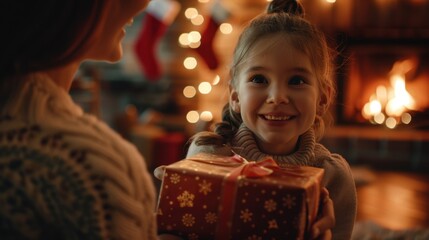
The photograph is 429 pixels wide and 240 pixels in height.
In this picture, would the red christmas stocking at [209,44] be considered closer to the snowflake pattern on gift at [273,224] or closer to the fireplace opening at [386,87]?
the fireplace opening at [386,87]

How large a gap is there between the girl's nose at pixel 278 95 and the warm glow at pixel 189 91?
9.81ft

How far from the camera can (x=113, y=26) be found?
65 centimetres

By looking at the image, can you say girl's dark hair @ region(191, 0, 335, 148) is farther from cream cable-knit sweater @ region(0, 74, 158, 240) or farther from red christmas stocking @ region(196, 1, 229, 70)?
red christmas stocking @ region(196, 1, 229, 70)

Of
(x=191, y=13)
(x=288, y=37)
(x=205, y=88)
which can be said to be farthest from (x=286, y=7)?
(x=191, y=13)

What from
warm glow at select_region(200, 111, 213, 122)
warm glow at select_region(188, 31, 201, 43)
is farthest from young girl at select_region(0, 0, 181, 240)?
warm glow at select_region(188, 31, 201, 43)

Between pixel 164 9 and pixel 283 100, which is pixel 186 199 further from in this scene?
pixel 164 9

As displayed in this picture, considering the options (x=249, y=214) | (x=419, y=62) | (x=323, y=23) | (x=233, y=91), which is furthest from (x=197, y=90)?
(x=249, y=214)

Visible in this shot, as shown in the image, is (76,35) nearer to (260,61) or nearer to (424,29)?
(260,61)

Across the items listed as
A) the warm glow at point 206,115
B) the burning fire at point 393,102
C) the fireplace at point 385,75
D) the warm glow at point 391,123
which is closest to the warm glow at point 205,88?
the warm glow at point 206,115

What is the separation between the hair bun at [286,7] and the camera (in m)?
1.08

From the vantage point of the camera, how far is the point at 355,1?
11.2 feet

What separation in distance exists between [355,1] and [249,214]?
9.87 feet

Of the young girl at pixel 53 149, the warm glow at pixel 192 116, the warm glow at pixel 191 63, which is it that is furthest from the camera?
the warm glow at pixel 191 63

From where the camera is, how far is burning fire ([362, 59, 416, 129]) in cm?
342
